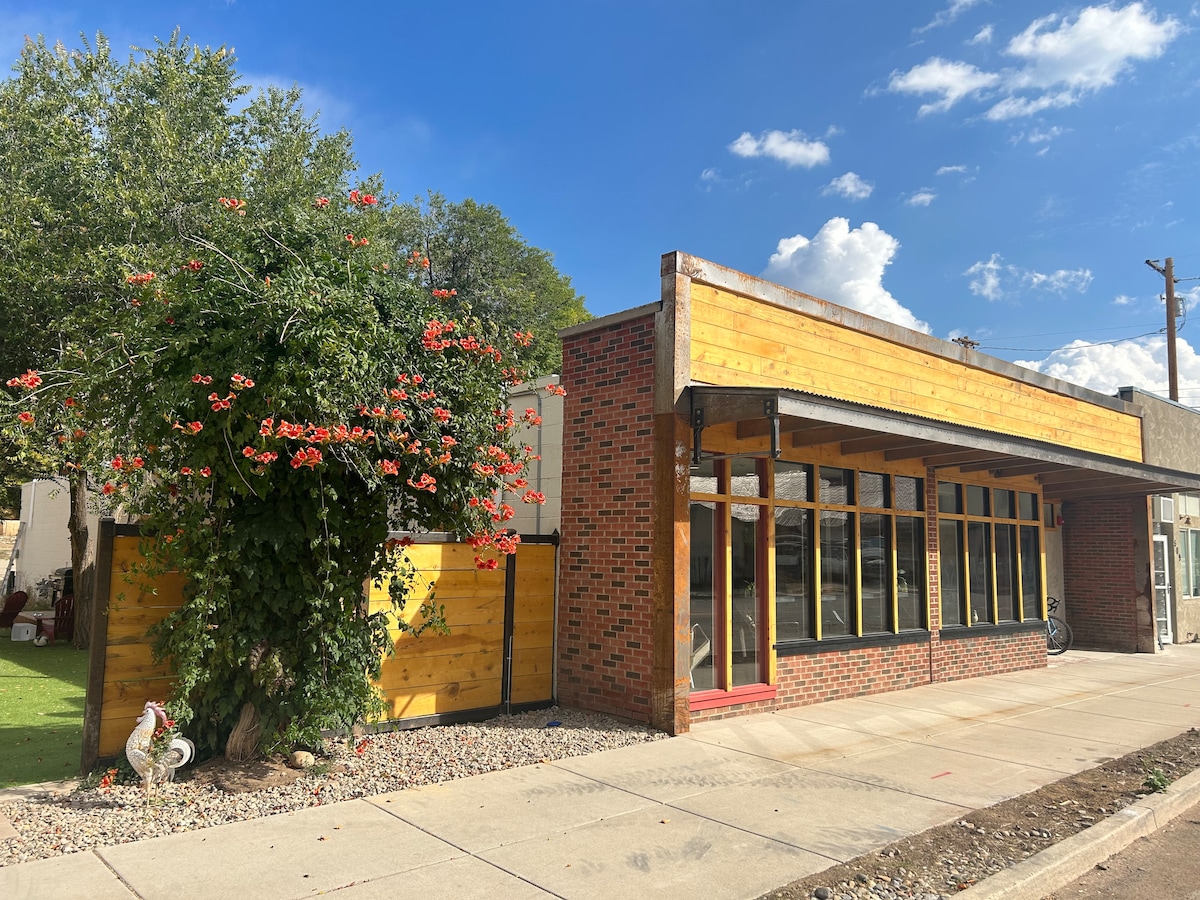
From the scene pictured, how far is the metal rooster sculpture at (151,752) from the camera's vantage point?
5465 millimetres

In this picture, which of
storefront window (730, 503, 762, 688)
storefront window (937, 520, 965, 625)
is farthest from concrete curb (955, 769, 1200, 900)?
storefront window (937, 520, 965, 625)

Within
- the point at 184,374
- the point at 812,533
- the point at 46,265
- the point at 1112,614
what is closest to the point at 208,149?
the point at 46,265

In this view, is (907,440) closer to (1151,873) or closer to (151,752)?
(1151,873)

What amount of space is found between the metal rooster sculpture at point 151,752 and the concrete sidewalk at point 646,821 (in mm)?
808

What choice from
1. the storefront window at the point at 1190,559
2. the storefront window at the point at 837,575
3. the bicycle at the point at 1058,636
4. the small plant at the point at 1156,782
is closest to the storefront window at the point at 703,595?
the storefront window at the point at 837,575

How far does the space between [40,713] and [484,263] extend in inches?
1077

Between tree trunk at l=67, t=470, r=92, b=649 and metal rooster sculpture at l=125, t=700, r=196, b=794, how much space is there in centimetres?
1025

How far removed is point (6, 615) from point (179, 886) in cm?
1619

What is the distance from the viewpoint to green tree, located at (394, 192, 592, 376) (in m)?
32.8

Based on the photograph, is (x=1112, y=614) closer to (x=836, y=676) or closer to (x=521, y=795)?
(x=836, y=676)

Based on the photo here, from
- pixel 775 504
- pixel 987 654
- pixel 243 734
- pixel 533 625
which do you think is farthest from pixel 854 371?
pixel 243 734

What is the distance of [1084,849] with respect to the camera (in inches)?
200

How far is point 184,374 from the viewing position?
5.58 metres

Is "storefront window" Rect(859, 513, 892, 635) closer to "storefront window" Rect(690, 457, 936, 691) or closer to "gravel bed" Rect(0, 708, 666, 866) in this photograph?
"storefront window" Rect(690, 457, 936, 691)
